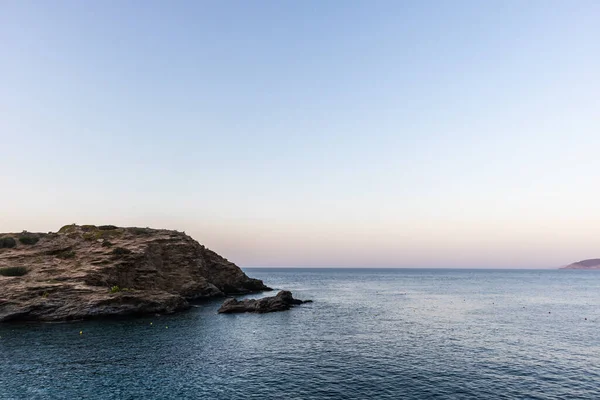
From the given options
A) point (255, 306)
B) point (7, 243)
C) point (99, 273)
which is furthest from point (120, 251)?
point (255, 306)

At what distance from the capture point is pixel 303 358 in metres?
46.1

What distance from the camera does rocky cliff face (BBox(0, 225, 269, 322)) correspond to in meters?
68.6

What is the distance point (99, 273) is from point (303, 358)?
59.1 meters

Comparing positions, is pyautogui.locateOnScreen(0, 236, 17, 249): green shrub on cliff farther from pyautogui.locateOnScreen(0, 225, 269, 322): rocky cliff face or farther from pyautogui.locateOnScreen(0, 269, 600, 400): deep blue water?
pyautogui.locateOnScreen(0, 269, 600, 400): deep blue water

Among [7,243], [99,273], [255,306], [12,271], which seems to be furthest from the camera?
[7,243]

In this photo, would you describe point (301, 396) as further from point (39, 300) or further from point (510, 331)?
point (39, 300)

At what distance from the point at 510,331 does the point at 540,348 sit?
12.2 m

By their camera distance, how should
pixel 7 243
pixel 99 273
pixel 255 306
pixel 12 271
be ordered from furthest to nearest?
pixel 7 243, pixel 255 306, pixel 99 273, pixel 12 271

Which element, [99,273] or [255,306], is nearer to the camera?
[99,273]

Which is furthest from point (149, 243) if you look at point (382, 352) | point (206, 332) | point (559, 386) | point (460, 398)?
point (559, 386)

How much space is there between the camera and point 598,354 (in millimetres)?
48219

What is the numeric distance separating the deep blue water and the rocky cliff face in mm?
6025

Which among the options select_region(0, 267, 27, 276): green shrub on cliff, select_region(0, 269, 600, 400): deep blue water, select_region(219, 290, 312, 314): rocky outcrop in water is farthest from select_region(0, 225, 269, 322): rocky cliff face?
select_region(219, 290, 312, 314): rocky outcrop in water

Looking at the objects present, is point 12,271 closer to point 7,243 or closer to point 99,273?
point 99,273
